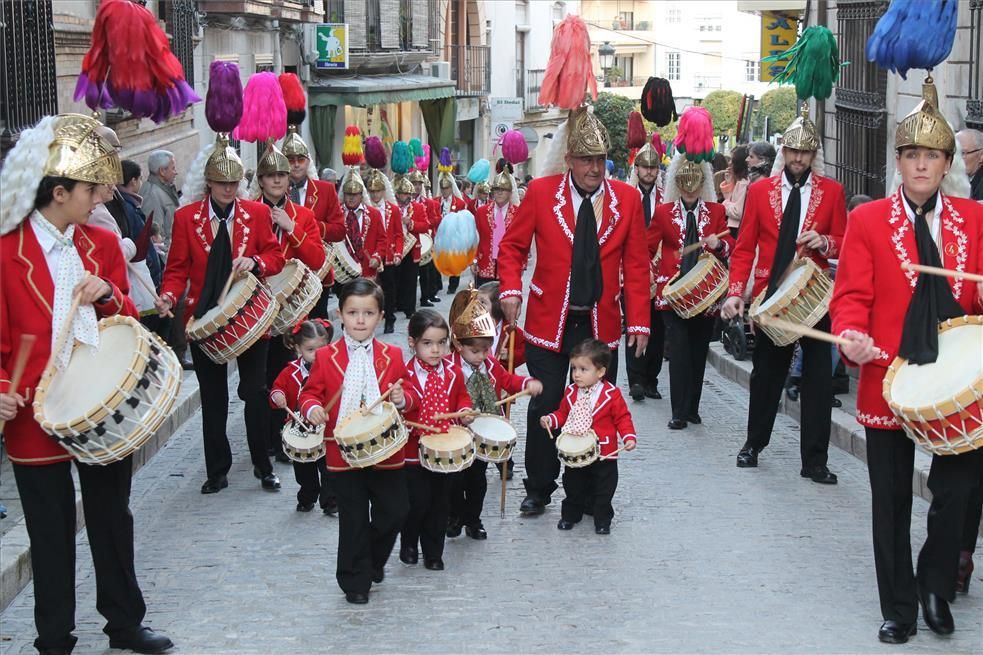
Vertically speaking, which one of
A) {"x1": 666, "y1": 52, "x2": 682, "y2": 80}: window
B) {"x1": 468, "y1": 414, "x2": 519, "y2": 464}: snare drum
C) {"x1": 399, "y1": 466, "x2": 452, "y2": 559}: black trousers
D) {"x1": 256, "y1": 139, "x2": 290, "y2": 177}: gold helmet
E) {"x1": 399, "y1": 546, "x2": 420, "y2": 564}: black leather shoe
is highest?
{"x1": 666, "y1": 52, "x2": 682, "y2": 80}: window

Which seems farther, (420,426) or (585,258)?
(585,258)

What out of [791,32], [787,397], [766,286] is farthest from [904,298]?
[791,32]

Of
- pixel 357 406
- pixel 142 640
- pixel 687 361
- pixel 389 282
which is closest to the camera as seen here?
pixel 142 640

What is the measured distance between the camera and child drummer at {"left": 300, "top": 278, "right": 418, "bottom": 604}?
683cm

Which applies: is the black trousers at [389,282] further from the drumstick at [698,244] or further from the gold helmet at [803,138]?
the gold helmet at [803,138]

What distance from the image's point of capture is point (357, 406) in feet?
22.4

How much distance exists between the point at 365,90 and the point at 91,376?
2673cm

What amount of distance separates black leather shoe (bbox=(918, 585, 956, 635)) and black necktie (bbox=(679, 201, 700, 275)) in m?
5.69

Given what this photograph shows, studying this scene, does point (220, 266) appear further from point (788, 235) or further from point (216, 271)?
point (788, 235)

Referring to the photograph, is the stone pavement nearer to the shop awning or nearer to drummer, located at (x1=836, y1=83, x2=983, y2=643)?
drummer, located at (x1=836, y1=83, x2=983, y2=643)

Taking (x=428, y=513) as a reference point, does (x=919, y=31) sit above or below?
above

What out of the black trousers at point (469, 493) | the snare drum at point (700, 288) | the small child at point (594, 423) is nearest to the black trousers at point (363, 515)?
the black trousers at point (469, 493)

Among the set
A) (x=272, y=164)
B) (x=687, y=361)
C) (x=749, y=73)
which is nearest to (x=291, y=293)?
(x=272, y=164)

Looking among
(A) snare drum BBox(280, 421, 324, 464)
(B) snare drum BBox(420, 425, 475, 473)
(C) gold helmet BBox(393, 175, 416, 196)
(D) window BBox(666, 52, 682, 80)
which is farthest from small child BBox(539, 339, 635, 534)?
(D) window BBox(666, 52, 682, 80)
